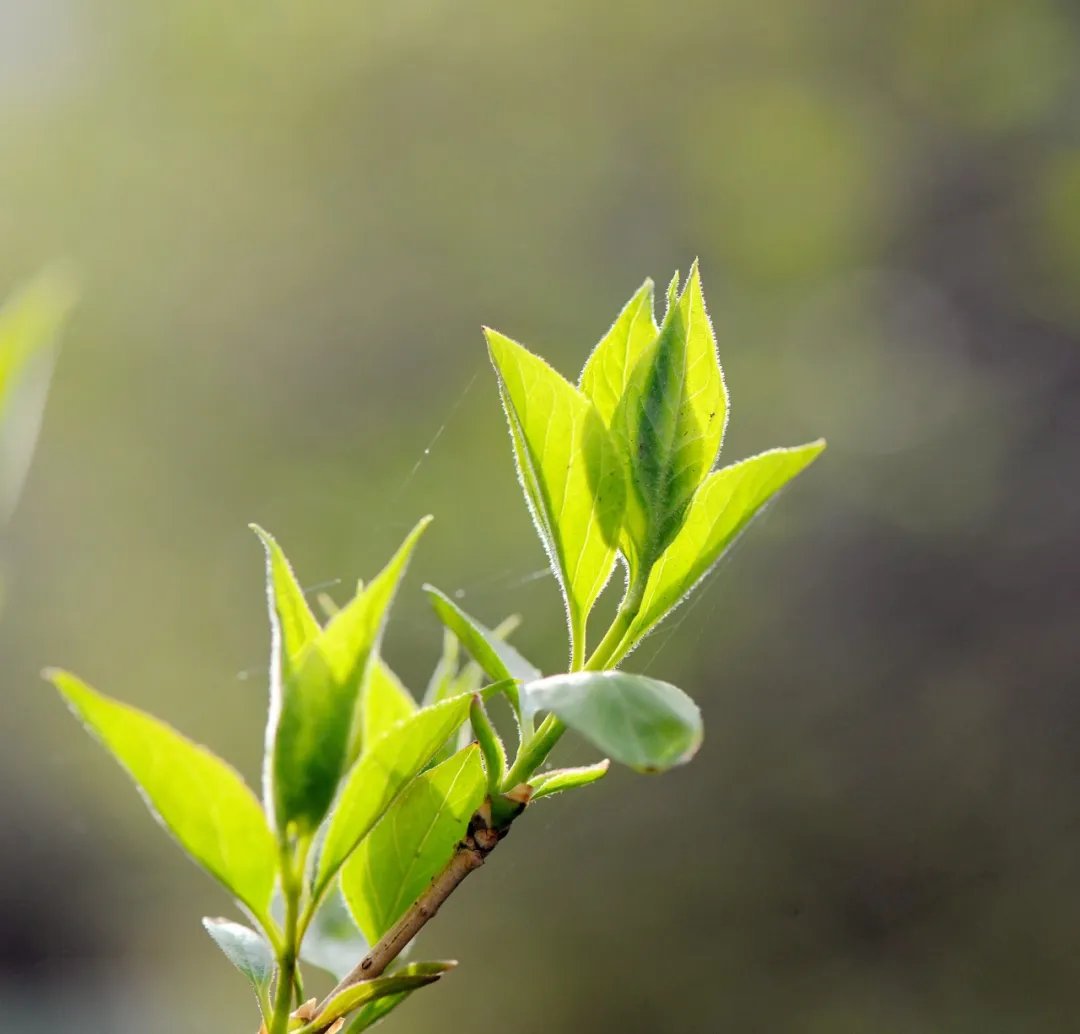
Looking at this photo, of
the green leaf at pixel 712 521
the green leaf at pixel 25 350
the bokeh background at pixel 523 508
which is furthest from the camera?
the bokeh background at pixel 523 508

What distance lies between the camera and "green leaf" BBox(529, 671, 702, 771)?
0.24 metres

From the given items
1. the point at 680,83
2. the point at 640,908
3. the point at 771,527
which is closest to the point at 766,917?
the point at 640,908

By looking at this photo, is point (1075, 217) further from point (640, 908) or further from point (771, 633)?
point (640, 908)

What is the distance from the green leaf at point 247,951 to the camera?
34cm

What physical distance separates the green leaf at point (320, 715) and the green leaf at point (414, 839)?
0.06m

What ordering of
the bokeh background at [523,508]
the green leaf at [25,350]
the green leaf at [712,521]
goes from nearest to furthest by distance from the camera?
the green leaf at [25,350]
the green leaf at [712,521]
the bokeh background at [523,508]

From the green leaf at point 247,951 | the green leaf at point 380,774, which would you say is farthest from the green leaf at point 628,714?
the green leaf at point 247,951

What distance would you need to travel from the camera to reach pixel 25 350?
0.21 meters

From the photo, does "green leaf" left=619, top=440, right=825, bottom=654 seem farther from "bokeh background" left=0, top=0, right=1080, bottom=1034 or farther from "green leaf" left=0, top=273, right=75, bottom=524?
"bokeh background" left=0, top=0, right=1080, bottom=1034

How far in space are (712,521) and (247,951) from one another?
20 centimetres

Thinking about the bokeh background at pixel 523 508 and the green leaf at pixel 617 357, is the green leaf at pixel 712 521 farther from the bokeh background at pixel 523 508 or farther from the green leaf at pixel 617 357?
the bokeh background at pixel 523 508

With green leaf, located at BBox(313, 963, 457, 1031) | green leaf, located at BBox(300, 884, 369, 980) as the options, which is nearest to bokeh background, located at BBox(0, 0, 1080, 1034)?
green leaf, located at BBox(300, 884, 369, 980)

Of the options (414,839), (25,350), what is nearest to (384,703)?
(414,839)

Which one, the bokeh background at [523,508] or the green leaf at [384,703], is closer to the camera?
the green leaf at [384,703]
